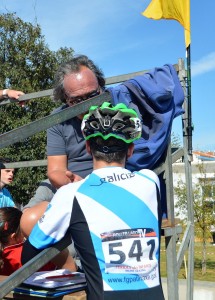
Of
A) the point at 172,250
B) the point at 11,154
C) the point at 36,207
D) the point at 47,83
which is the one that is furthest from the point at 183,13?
the point at 47,83

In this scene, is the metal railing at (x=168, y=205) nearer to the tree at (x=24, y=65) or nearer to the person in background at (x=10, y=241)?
the person in background at (x=10, y=241)

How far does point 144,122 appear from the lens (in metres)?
2.82

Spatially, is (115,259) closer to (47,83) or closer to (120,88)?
(120,88)

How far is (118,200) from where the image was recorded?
2072 mm

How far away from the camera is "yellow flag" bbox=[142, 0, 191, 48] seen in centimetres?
471

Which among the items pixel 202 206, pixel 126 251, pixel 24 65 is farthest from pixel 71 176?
pixel 202 206

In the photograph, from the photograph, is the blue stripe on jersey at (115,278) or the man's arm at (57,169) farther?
the man's arm at (57,169)

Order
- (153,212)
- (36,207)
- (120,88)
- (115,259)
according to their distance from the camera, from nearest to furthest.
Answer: (115,259) → (153,212) → (36,207) → (120,88)

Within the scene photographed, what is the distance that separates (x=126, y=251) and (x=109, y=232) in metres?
0.10

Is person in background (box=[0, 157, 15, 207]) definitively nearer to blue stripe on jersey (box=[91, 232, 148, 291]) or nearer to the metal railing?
the metal railing

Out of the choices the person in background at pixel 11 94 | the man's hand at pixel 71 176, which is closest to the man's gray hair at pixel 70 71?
the person in background at pixel 11 94

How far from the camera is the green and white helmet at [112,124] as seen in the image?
6.97ft

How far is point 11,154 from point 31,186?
94 cm

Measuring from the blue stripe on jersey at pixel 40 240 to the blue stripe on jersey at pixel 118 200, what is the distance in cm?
23
